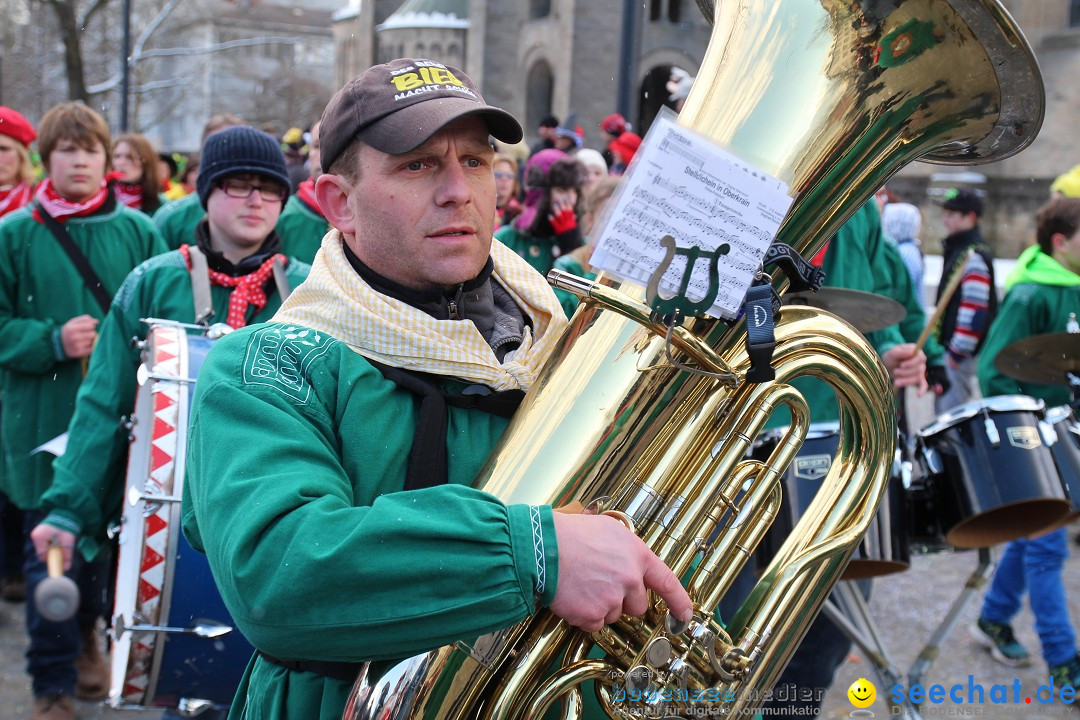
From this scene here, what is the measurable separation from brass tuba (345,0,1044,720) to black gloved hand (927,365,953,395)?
9.25 ft

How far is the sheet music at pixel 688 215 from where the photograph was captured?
1458 millimetres

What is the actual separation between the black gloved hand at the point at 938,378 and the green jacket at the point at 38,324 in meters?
3.38

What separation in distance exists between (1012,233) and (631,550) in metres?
20.1

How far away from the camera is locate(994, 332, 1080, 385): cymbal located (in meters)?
4.29

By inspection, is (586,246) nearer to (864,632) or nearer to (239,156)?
(239,156)

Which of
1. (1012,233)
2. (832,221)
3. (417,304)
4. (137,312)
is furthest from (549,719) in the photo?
(1012,233)

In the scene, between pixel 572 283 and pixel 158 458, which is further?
pixel 158 458

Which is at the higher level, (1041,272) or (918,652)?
(1041,272)

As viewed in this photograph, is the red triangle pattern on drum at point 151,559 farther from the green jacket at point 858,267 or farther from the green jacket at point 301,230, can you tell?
the green jacket at point 301,230

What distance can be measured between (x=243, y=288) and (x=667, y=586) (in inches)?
89.7

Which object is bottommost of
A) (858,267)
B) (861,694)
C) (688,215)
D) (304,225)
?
(861,694)

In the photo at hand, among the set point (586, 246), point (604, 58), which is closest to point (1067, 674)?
point (586, 246)

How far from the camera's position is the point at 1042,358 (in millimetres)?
4391

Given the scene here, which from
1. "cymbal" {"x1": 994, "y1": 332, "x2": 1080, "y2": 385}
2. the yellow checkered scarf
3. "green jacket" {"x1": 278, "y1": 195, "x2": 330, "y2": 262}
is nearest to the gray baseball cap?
the yellow checkered scarf
